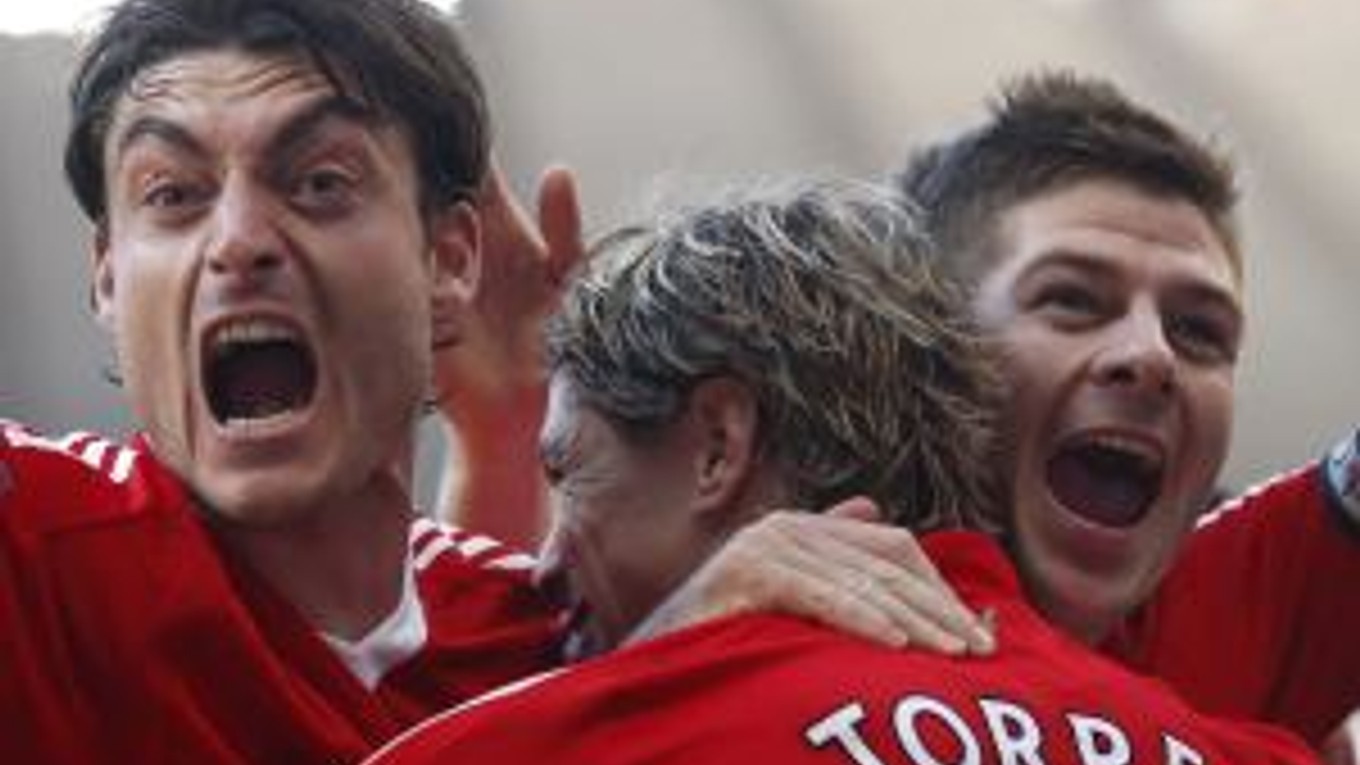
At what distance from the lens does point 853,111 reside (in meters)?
3.20

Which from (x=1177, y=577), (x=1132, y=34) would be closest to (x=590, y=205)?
(x=1132, y=34)

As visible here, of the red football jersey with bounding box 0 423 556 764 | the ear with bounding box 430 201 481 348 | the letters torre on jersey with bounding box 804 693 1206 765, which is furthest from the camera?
the ear with bounding box 430 201 481 348

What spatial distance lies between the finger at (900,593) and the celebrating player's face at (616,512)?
124 millimetres

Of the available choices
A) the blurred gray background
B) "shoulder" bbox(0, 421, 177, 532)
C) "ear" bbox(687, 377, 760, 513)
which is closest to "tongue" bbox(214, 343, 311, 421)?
"shoulder" bbox(0, 421, 177, 532)

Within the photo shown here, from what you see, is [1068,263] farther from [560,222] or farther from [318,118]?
[318,118]

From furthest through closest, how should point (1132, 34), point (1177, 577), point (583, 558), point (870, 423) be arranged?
point (1132, 34) → point (1177, 577) → point (583, 558) → point (870, 423)

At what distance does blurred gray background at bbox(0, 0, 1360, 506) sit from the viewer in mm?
3029

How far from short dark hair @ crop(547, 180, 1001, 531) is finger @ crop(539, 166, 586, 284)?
12.9 inches

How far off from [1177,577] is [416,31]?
65cm

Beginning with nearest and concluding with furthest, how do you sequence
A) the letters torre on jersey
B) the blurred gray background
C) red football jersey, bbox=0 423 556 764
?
the letters torre on jersey, red football jersey, bbox=0 423 556 764, the blurred gray background

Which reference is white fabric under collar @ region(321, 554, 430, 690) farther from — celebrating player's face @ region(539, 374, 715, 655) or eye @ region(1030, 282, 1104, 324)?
eye @ region(1030, 282, 1104, 324)

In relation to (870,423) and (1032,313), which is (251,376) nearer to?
(870,423)

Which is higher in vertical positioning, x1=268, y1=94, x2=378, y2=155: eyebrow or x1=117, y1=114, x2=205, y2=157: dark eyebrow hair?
x1=268, y1=94, x2=378, y2=155: eyebrow

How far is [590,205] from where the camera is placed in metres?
3.15
